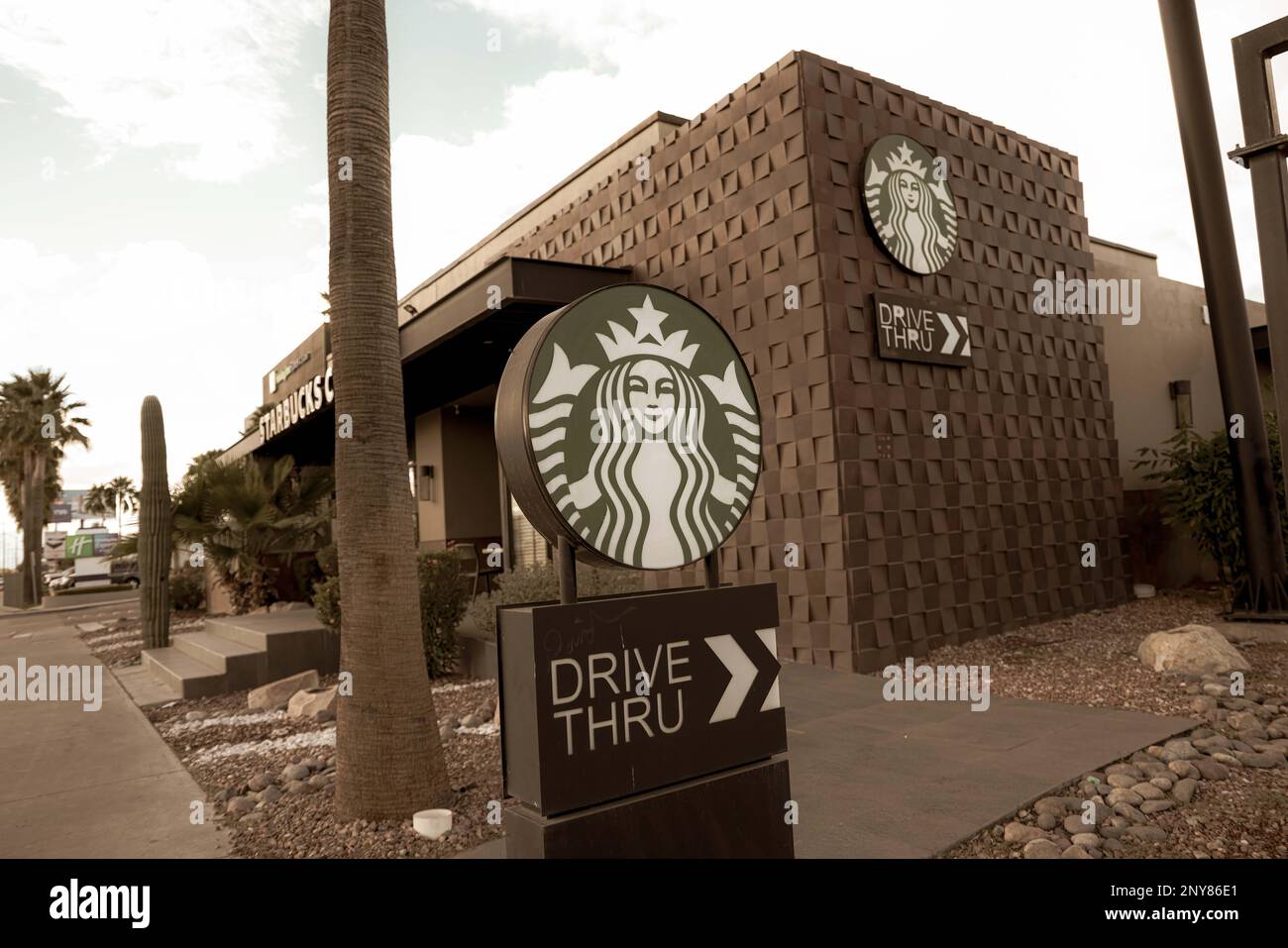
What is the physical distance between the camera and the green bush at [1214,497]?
26.2 ft

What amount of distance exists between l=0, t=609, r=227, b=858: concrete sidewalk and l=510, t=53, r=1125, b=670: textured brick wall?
4864 millimetres

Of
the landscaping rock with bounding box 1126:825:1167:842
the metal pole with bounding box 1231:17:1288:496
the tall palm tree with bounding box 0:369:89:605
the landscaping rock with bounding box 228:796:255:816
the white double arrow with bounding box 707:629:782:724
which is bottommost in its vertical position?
the landscaping rock with bounding box 1126:825:1167:842

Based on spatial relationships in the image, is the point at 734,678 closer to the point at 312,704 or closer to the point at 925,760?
the point at 925,760

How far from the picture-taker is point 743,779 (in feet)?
7.78

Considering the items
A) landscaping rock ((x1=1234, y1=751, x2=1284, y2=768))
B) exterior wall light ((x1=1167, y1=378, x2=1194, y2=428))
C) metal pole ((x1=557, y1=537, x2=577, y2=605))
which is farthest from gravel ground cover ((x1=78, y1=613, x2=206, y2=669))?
exterior wall light ((x1=1167, y1=378, x2=1194, y2=428))

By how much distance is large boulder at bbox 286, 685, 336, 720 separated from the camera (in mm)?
6656

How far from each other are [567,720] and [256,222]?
5.96 metres

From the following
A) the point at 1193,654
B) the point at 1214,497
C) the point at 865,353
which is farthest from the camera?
the point at 1214,497

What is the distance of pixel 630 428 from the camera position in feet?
7.38

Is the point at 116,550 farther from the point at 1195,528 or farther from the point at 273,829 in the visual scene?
the point at 1195,528

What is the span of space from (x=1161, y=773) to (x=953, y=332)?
4.99 meters

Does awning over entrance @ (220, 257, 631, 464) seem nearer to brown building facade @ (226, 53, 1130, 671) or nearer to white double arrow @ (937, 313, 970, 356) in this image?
brown building facade @ (226, 53, 1130, 671)

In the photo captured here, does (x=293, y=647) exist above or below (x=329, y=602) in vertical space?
below

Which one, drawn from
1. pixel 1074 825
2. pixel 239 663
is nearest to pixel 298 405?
pixel 239 663
